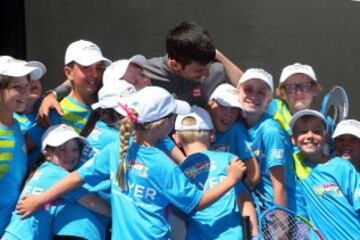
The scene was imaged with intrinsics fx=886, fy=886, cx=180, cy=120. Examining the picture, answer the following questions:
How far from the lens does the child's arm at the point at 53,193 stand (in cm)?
504

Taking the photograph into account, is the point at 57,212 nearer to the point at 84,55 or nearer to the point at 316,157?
the point at 84,55

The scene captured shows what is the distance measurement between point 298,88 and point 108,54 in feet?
8.12

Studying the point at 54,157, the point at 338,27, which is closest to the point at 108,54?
the point at 338,27

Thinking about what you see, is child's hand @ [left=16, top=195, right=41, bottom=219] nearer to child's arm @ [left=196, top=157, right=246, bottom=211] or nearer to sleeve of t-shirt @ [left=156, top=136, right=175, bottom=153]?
sleeve of t-shirt @ [left=156, top=136, right=175, bottom=153]

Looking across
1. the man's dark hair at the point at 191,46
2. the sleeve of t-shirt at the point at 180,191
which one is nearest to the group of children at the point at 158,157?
the sleeve of t-shirt at the point at 180,191

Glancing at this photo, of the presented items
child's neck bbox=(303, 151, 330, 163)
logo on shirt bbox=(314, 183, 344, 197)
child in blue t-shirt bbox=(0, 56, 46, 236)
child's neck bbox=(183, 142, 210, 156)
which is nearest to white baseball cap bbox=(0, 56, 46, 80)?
child in blue t-shirt bbox=(0, 56, 46, 236)

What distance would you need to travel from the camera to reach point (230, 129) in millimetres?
Answer: 5574

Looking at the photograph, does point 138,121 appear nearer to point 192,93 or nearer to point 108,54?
point 192,93

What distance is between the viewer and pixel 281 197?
5.46 meters

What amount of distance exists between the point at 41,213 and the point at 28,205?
14cm

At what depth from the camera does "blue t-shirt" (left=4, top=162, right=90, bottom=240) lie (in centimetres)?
518

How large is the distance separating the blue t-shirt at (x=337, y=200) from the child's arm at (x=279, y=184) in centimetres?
25

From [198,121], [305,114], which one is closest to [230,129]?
[198,121]

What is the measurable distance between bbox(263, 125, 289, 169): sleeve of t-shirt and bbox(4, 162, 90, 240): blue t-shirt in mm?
1165
